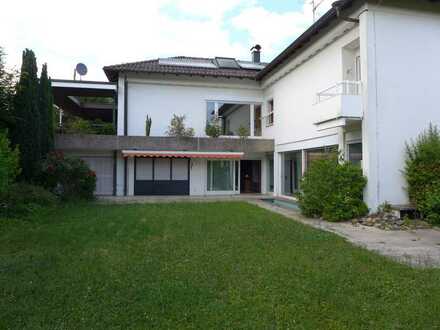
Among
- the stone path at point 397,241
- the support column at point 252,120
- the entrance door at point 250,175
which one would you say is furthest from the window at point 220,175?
the stone path at point 397,241

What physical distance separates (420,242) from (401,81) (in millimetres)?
7402

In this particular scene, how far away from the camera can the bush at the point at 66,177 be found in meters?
18.4

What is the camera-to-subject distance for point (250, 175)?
1080 inches

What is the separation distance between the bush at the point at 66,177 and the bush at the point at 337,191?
1313 centimetres

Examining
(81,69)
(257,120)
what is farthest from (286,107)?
(81,69)

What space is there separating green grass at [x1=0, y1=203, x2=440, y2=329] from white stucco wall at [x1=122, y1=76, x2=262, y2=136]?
48.2 ft

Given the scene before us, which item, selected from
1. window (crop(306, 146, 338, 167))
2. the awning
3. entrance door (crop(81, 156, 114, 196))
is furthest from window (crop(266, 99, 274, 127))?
entrance door (crop(81, 156, 114, 196))

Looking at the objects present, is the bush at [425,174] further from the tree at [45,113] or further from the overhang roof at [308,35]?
the tree at [45,113]

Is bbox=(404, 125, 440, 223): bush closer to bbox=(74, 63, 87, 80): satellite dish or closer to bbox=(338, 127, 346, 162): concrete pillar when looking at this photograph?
bbox=(338, 127, 346, 162): concrete pillar

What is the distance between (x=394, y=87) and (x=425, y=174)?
387cm

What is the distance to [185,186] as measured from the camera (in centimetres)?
2439

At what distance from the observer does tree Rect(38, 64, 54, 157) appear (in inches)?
756

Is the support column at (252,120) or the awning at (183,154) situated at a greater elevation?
the support column at (252,120)

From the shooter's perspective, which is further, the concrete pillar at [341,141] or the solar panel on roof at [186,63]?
the solar panel on roof at [186,63]
